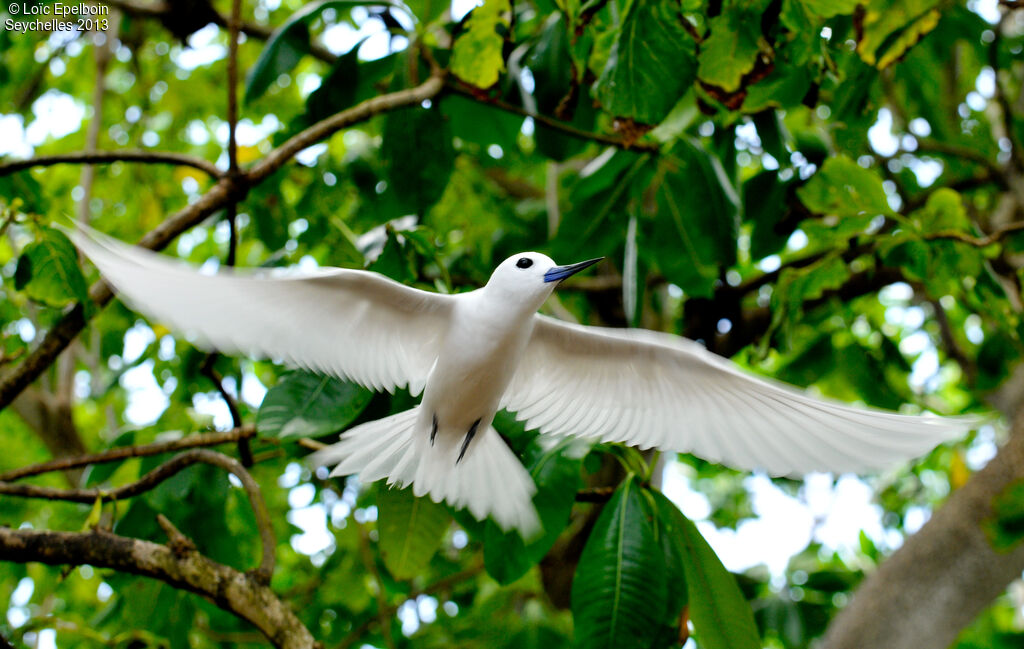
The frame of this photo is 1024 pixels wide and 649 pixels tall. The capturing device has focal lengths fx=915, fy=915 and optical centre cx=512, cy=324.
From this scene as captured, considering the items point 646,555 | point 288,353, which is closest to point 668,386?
point 646,555

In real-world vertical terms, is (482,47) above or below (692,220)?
above

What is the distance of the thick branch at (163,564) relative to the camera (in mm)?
2383

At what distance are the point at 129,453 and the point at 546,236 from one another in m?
2.67

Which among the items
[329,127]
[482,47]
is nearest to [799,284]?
[482,47]

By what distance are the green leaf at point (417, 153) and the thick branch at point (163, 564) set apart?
5.86 ft

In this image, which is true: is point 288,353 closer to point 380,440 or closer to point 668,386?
point 380,440

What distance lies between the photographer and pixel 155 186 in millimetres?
6246

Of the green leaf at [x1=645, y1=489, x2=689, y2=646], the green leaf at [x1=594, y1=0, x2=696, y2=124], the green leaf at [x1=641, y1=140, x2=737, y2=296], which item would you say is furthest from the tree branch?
the green leaf at [x1=645, y1=489, x2=689, y2=646]

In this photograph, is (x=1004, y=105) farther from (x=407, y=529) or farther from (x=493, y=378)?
(x=407, y=529)

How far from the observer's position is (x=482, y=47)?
3008 millimetres

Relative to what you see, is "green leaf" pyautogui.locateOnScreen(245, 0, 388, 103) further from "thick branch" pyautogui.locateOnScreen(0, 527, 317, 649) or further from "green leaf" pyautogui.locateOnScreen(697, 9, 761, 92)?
"thick branch" pyautogui.locateOnScreen(0, 527, 317, 649)

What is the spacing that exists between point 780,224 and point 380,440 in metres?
1.98

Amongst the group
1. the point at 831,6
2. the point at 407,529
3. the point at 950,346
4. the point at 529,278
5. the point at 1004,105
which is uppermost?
the point at 831,6

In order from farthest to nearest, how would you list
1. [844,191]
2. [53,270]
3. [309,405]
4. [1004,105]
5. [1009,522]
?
[1004,105] → [844,191] → [309,405] → [53,270] → [1009,522]
